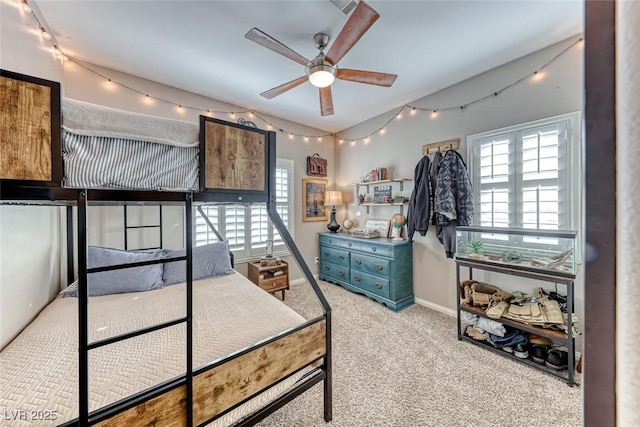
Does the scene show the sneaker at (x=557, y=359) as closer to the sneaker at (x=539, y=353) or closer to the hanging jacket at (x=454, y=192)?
the sneaker at (x=539, y=353)

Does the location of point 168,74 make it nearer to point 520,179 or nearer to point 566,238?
point 520,179

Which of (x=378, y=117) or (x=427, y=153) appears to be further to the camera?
(x=378, y=117)

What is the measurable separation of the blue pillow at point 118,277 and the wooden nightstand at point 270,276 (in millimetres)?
1235

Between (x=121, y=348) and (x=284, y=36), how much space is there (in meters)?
2.52

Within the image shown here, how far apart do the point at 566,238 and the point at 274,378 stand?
2476mm

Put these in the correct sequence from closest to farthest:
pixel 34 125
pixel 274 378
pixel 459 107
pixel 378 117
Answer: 1. pixel 34 125
2. pixel 274 378
3. pixel 459 107
4. pixel 378 117

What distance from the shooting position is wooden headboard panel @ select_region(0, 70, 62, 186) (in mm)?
826

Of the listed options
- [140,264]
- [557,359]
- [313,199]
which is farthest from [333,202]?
[140,264]

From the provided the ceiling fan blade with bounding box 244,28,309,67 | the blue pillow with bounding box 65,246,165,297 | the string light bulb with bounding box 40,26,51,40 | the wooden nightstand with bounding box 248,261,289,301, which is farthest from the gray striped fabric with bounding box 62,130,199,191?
the wooden nightstand with bounding box 248,261,289,301

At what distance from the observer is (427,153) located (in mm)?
3168

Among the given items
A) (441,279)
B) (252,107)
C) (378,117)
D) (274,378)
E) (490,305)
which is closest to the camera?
(274,378)

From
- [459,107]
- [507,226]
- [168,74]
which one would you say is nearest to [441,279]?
[507,226]

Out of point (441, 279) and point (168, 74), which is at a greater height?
point (168, 74)

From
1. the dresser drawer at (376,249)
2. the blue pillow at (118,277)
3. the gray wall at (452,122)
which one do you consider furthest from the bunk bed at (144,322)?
the gray wall at (452,122)
